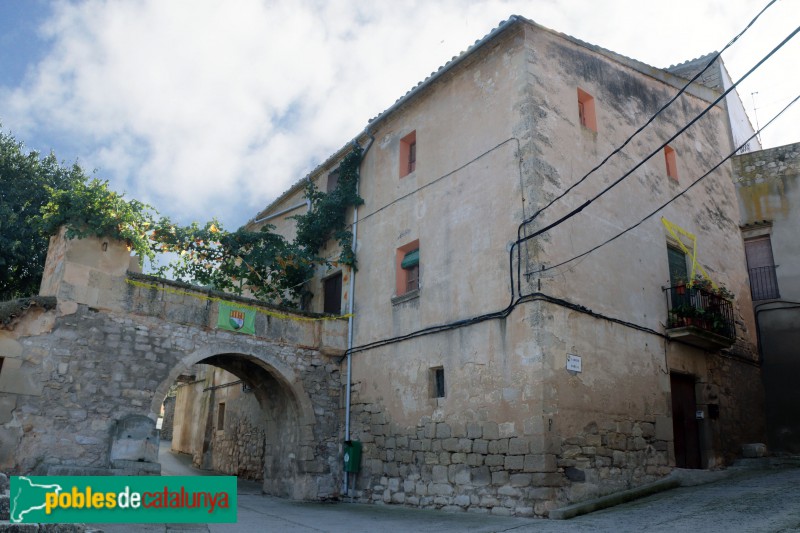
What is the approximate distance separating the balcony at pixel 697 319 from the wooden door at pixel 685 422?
77 cm

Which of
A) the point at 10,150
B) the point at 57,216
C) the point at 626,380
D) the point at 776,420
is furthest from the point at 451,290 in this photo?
the point at 10,150

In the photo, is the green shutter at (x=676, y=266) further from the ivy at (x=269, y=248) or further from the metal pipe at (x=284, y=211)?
the metal pipe at (x=284, y=211)

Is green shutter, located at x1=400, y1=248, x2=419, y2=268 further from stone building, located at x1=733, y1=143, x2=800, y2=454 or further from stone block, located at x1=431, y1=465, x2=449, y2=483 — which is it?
stone building, located at x1=733, y1=143, x2=800, y2=454

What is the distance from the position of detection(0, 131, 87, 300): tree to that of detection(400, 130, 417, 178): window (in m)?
9.29

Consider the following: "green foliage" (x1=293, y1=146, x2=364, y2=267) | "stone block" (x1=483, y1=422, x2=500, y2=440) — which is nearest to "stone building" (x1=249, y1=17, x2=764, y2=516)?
"stone block" (x1=483, y1=422, x2=500, y2=440)

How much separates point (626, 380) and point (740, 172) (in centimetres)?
790

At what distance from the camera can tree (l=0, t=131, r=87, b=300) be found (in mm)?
16953

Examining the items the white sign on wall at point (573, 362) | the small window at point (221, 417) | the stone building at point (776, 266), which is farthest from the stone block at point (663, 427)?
the small window at point (221, 417)

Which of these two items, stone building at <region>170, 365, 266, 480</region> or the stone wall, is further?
the stone wall

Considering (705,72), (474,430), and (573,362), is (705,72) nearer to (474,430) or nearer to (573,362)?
(573,362)

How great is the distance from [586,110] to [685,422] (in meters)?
6.04

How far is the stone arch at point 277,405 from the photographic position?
1225 cm

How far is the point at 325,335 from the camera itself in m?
13.4

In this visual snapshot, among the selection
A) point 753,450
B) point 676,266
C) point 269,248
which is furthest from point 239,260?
point 753,450
